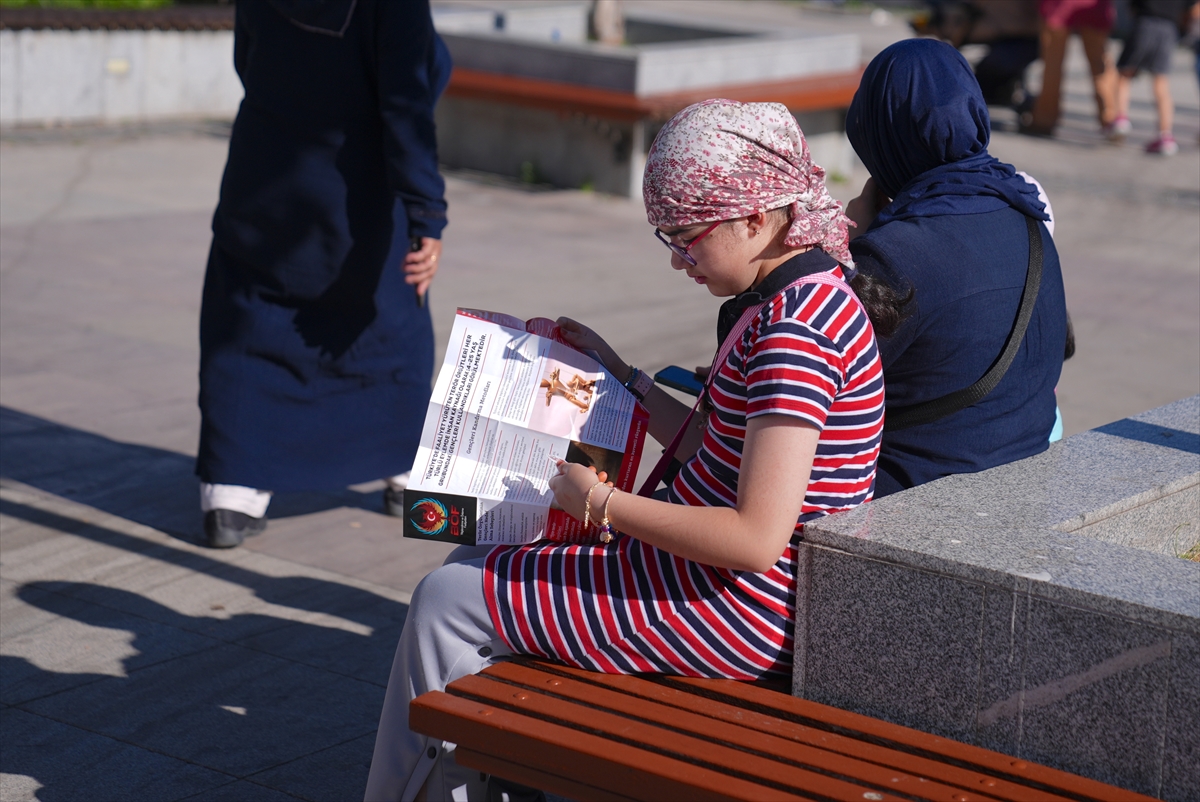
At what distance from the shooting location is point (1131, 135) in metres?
14.8

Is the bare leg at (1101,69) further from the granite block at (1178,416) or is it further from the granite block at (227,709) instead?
the granite block at (227,709)

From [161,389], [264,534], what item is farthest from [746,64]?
[264,534]

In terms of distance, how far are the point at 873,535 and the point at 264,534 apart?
9.45 feet

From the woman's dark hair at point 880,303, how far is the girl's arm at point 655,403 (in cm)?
41

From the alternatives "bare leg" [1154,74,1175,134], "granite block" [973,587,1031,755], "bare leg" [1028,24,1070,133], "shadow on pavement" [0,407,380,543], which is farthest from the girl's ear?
"bare leg" [1028,24,1070,133]

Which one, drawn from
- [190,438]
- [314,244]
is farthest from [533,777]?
[190,438]

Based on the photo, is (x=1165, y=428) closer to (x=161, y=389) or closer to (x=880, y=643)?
(x=880, y=643)

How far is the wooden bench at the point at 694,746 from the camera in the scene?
2148 millimetres

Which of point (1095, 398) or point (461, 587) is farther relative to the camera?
point (1095, 398)

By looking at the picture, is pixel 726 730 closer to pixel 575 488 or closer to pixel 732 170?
pixel 575 488

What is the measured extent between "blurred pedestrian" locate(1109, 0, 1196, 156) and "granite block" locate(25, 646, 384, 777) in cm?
1153

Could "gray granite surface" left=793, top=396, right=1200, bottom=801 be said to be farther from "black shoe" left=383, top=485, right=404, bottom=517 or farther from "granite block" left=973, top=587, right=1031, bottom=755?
"black shoe" left=383, top=485, right=404, bottom=517

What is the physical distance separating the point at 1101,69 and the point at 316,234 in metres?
11.5

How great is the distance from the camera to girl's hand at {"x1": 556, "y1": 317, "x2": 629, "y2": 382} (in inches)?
109
